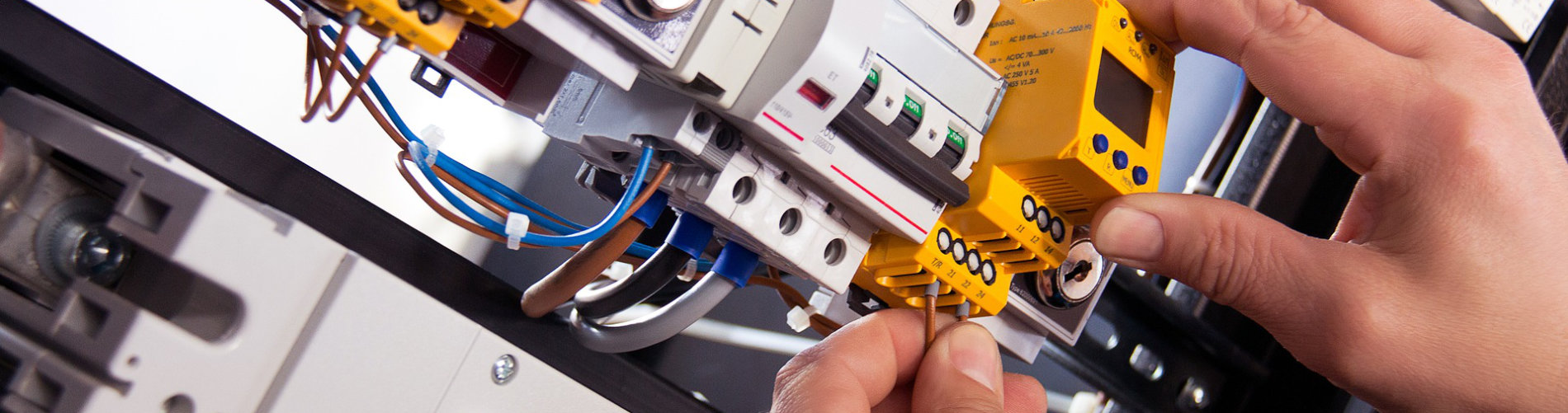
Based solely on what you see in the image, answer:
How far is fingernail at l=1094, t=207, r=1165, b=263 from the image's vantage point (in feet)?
2.72

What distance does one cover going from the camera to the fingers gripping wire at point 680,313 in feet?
2.65

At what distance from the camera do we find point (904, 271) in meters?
0.84

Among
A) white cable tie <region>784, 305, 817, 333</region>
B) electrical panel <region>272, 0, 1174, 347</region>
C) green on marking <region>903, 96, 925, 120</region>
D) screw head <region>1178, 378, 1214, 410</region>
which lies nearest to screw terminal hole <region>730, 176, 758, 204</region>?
electrical panel <region>272, 0, 1174, 347</region>

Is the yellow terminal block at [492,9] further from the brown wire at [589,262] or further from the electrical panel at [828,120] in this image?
the brown wire at [589,262]

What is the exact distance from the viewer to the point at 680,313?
2.65 ft

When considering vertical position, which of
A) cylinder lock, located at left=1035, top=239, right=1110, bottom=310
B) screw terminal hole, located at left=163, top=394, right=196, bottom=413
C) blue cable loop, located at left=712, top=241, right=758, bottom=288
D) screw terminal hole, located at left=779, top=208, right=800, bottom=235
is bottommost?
screw terminal hole, located at left=163, top=394, right=196, bottom=413

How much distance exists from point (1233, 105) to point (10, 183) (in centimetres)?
166

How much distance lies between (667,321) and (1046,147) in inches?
13.4

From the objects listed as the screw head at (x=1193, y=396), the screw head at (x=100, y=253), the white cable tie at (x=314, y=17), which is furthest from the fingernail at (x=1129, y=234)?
the screw head at (x=1193, y=396)

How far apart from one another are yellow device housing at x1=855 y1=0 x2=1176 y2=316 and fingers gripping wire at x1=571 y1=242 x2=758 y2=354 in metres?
0.12

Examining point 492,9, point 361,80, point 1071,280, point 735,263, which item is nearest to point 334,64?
point 361,80

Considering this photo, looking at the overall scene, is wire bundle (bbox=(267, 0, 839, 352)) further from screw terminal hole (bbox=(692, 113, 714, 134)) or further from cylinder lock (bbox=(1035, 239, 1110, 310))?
cylinder lock (bbox=(1035, 239, 1110, 310))

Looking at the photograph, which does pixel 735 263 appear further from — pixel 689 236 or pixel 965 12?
pixel 965 12

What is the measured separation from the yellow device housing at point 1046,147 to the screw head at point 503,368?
31 centimetres
